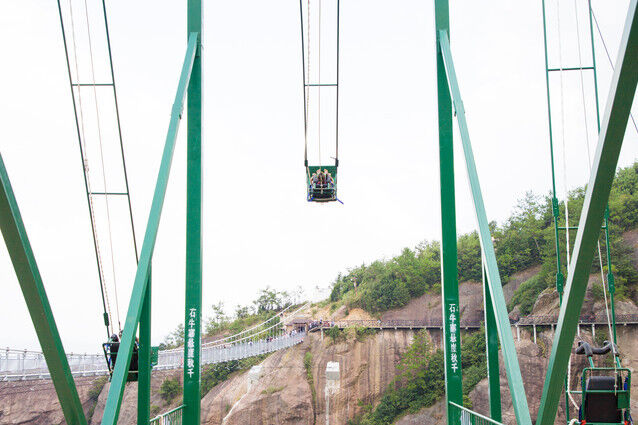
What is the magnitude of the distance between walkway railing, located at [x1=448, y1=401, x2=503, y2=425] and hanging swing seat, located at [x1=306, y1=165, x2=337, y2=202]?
198 inches

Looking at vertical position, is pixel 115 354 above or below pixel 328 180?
below

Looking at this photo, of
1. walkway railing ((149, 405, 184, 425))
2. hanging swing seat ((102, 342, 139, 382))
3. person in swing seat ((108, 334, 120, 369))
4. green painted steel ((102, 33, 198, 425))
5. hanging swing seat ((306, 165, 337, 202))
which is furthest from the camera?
hanging swing seat ((306, 165, 337, 202))

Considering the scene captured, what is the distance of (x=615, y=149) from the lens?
2703 mm

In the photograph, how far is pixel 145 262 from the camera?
4.27 metres

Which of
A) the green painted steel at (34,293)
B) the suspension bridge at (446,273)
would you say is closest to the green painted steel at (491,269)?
the suspension bridge at (446,273)

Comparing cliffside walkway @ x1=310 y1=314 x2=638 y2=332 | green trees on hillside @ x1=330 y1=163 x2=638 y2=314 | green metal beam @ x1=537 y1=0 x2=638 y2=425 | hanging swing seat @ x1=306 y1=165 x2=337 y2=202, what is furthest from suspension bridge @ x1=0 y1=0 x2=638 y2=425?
green trees on hillside @ x1=330 y1=163 x2=638 y2=314

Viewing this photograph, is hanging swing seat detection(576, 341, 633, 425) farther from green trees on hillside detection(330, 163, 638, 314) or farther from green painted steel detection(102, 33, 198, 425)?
green trees on hillside detection(330, 163, 638, 314)

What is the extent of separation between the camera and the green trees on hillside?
25.6m

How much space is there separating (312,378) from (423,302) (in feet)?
24.1

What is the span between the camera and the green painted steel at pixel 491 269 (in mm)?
3801

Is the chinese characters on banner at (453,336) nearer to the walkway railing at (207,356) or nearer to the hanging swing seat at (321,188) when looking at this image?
the hanging swing seat at (321,188)

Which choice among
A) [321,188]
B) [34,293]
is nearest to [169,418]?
[34,293]

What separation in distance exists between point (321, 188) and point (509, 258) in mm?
21470

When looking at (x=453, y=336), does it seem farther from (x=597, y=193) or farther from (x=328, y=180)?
(x=328, y=180)
